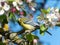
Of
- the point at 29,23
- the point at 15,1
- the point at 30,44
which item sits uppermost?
the point at 15,1

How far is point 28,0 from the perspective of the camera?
109cm

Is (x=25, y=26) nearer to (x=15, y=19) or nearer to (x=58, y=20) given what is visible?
(x=15, y=19)

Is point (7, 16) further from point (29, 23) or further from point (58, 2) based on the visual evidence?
point (58, 2)

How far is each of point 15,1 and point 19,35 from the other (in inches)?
7.0

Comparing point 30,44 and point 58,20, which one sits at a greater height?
point 58,20

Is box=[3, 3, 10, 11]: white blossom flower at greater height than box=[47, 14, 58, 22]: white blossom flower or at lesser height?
greater

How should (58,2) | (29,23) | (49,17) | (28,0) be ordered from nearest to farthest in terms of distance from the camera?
(49,17) → (29,23) → (28,0) → (58,2)

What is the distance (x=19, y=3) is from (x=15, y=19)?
86mm

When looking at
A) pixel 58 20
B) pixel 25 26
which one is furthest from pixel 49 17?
pixel 25 26

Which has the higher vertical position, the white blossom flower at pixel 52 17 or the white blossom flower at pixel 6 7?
the white blossom flower at pixel 6 7

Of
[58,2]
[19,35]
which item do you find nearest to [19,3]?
[19,35]

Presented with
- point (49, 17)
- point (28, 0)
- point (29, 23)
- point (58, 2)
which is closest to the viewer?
point (49, 17)

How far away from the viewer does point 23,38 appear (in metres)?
0.95

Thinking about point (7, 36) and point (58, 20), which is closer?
point (58, 20)
